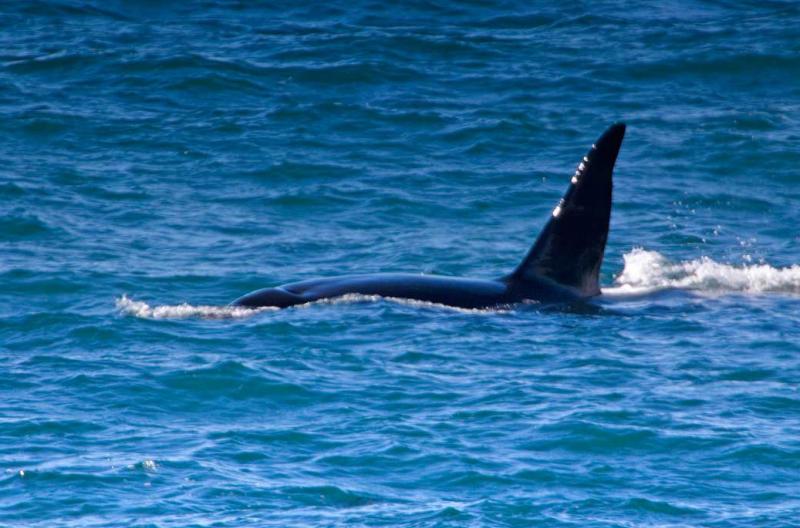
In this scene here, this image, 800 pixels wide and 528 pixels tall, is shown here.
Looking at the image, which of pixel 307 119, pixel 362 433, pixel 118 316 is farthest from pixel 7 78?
pixel 362 433

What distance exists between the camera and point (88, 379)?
13414mm

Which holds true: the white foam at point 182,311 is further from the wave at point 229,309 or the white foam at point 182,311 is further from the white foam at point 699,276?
the white foam at point 699,276

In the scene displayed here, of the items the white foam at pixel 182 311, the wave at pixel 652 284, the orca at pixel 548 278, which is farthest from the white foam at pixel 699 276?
the white foam at pixel 182 311

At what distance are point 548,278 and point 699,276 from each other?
8.57 feet

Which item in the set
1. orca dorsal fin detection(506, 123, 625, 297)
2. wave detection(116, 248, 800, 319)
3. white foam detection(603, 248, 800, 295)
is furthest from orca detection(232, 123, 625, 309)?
white foam detection(603, 248, 800, 295)

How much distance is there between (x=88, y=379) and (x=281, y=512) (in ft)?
12.5

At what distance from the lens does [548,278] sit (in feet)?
54.2

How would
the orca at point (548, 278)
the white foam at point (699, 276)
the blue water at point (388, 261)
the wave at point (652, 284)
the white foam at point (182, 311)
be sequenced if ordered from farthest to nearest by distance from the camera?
the white foam at point (699, 276), the orca at point (548, 278), the wave at point (652, 284), the white foam at point (182, 311), the blue water at point (388, 261)

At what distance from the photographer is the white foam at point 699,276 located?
17.5 metres

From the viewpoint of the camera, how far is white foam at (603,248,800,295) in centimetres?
1745

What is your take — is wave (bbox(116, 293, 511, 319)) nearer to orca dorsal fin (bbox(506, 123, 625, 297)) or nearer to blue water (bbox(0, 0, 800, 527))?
blue water (bbox(0, 0, 800, 527))

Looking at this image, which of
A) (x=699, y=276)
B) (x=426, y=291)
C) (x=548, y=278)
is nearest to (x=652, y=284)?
(x=699, y=276)

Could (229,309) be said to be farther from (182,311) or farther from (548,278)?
(548,278)

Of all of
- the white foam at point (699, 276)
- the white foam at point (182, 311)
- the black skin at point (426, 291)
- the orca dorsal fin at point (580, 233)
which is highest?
the orca dorsal fin at point (580, 233)
